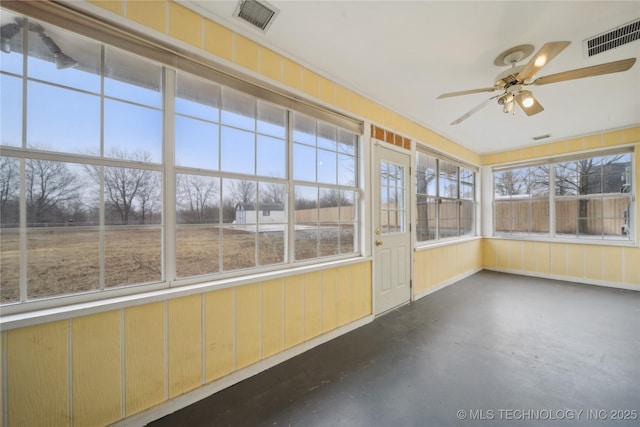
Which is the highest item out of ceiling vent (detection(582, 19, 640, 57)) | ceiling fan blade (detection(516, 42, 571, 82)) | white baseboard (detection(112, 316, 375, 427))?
ceiling vent (detection(582, 19, 640, 57))

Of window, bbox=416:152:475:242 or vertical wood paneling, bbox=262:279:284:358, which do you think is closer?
vertical wood paneling, bbox=262:279:284:358

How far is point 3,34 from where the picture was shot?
4.06 ft

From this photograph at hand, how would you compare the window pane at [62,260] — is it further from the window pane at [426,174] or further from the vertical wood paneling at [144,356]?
the window pane at [426,174]

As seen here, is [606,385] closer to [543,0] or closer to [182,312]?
[543,0]

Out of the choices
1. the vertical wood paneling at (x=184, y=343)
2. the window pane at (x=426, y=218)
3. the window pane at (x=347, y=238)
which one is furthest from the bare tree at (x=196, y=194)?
the window pane at (x=426, y=218)

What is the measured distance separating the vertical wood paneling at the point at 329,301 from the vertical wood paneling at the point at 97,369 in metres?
1.58

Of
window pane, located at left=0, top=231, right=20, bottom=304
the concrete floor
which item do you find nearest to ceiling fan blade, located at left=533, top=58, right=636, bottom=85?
the concrete floor

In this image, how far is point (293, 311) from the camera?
2.21 m

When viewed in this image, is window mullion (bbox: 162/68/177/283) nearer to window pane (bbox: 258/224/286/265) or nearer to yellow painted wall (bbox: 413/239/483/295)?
window pane (bbox: 258/224/286/265)

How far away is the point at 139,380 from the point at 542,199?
658 centimetres

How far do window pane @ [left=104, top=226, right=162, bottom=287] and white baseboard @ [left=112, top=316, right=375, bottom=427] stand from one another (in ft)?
2.61

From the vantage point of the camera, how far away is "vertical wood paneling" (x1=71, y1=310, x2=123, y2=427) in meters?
1.32

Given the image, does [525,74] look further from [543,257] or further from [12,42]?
[543,257]

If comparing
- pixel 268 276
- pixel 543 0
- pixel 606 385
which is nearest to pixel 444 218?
pixel 606 385
